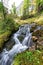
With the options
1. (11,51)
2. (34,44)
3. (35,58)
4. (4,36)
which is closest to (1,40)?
(4,36)

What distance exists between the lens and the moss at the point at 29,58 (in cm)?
1772

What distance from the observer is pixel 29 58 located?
18.3 meters

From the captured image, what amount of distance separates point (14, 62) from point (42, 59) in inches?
120

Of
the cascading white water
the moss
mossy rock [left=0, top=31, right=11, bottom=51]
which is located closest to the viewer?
the moss

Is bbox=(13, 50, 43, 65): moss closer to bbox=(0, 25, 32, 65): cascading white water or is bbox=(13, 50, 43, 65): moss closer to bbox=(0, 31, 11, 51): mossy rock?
bbox=(0, 25, 32, 65): cascading white water

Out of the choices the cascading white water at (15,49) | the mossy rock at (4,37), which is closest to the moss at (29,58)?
the cascading white water at (15,49)

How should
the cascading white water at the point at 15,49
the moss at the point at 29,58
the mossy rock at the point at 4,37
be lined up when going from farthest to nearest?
the mossy rock at the point at 4,37 → the cascading white water at the point at 15,49 → the moss at the point at 29,58

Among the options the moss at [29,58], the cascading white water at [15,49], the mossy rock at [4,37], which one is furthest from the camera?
the mossy rock at [4,37]

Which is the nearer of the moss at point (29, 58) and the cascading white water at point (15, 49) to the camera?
the moss at point (29, 58)

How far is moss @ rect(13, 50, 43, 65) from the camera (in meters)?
17.7

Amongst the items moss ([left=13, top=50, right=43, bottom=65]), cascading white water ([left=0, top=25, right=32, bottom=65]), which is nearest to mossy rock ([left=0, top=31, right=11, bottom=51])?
cascading white water ([left=0, top=25, right=32, bottom=65])

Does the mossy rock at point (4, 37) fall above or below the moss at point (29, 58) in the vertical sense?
below

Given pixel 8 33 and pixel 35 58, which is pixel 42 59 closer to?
pixel 35 58

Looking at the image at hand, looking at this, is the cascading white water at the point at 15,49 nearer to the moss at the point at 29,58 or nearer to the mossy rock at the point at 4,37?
the mossy rock at the point at 4,37
